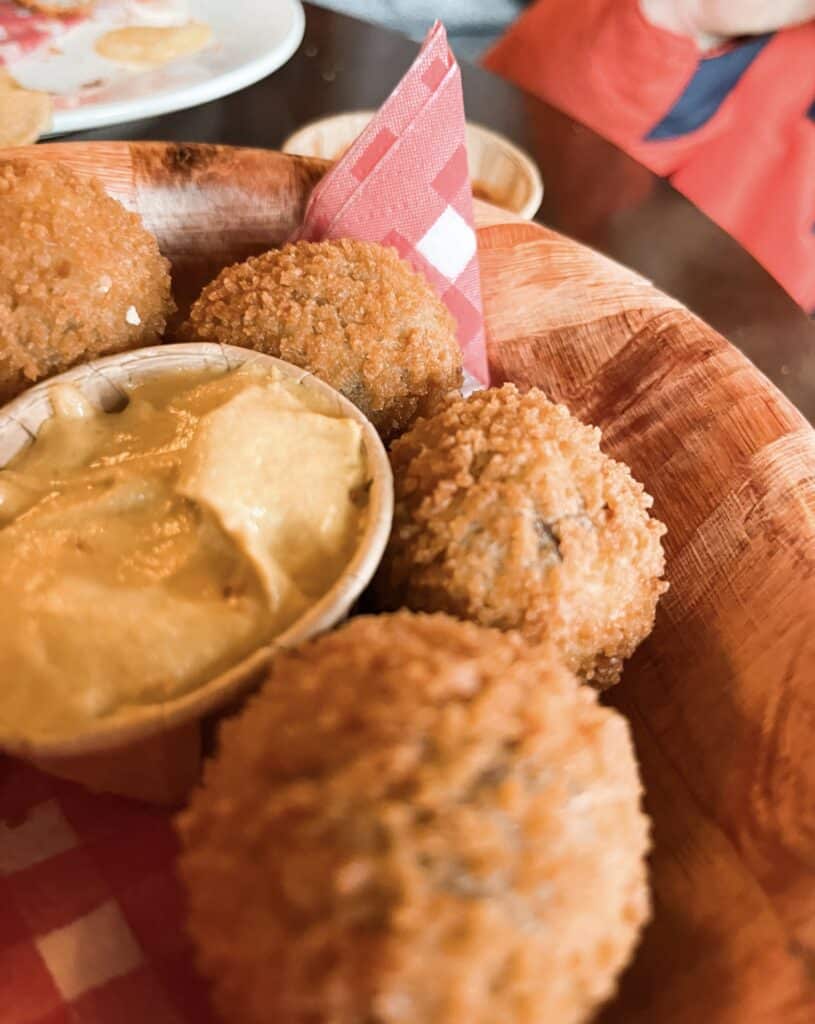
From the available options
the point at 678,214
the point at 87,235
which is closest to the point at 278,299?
the point at 87,235

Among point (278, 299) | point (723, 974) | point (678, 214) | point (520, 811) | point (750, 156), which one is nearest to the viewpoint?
point (520, 811)

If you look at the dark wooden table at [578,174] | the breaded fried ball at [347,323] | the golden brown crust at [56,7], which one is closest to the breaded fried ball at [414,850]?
the breaded fried ball at [347,323]

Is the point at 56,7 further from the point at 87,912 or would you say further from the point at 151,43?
the point at 87,912

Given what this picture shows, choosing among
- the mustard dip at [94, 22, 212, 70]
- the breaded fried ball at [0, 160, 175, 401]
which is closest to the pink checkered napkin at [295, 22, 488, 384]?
the breaded fried ball at [0, 160, 175, 401]

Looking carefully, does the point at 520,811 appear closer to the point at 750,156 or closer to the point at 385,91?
the point at 385,91

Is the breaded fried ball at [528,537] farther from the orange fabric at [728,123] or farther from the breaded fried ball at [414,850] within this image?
the orange fabric at [728,123]

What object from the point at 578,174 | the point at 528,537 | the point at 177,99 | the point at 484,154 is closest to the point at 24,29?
the point at 177,99

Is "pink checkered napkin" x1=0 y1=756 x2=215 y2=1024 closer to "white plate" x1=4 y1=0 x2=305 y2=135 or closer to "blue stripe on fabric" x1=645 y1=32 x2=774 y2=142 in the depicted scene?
"white plate" x1=4 y1=0 x2=305 y2=135
